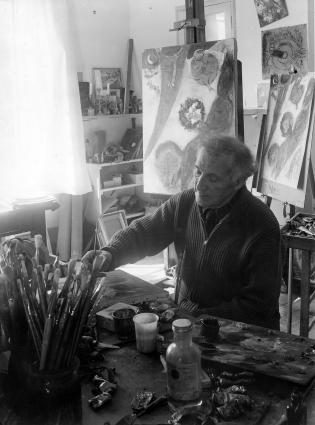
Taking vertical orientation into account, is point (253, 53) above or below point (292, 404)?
above

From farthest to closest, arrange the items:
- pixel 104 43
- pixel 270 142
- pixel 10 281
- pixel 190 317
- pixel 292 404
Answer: pixel 104 43 → pixel 270 142 → pixel 190 317 → pixel 10 281 → pixel 292 404

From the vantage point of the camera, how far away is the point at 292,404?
1155mm

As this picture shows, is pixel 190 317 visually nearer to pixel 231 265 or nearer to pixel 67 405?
pixel 231 265

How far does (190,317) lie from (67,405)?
0.57 m

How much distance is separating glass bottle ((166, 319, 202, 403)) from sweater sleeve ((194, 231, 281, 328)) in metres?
0.60

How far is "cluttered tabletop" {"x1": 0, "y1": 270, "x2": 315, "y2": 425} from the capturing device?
1145 mm

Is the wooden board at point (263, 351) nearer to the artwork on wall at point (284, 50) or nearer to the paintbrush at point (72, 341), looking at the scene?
the paintbrush at point (72, 341)

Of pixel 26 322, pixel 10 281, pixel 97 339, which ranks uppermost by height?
pixel 10 281

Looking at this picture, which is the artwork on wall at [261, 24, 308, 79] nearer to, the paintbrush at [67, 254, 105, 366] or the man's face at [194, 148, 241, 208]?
the man's face at [194, 148, 241, 208]

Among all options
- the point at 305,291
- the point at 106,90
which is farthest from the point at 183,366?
the point at 106,90

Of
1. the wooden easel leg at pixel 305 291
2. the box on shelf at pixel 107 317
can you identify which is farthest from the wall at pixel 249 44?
the box on shelf at pixel 107 317

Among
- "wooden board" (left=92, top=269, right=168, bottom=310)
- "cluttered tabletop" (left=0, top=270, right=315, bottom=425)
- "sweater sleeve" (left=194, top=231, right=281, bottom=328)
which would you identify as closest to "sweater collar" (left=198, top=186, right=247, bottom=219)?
"sweater sleeve" (left=194, top=231, right=281, bottom=328)

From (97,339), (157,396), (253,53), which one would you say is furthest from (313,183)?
(157,396)

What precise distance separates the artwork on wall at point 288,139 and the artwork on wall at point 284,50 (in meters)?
1.18
